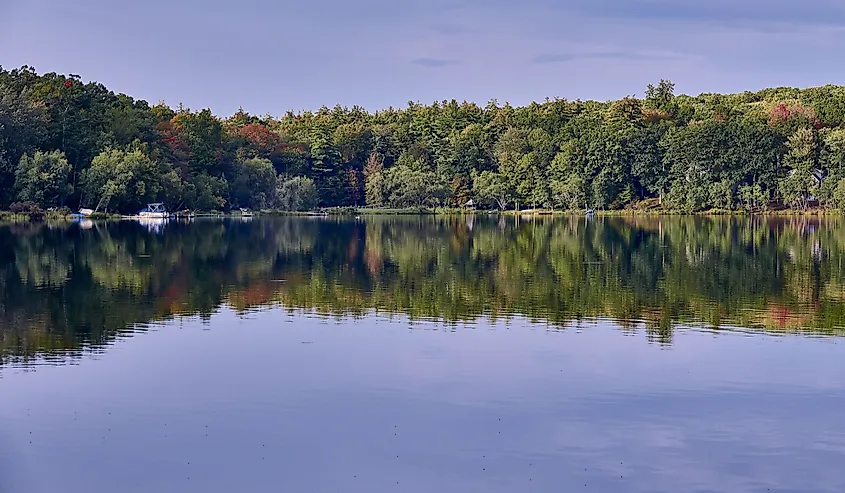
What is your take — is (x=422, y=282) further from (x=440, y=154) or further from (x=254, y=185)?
(x=440, y=154)

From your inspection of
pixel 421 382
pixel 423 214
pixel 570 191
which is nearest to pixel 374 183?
pixel 423 214

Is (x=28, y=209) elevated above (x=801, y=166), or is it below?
below

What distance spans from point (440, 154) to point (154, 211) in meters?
35.4

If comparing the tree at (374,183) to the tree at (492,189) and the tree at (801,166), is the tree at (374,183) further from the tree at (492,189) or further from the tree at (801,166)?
the tree at (801,166)

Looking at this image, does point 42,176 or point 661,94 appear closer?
point 42,176

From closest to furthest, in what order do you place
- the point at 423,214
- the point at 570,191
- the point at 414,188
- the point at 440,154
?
the point at 570,191, the point at 423,214, the point at 414,188, the point at 440,154

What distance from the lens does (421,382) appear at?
500 inches

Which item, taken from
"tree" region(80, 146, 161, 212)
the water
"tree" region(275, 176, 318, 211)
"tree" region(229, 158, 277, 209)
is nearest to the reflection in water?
the water

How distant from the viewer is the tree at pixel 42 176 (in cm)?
6512

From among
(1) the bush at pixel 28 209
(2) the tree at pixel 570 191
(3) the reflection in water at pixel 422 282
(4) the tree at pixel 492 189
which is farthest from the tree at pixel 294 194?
(3) the reflection in water at pixel 422 282

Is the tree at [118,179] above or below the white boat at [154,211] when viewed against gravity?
above

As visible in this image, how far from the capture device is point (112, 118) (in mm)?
75750

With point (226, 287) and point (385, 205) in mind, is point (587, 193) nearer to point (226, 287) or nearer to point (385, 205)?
point (385, 205)

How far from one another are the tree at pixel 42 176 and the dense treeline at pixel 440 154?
13 centimetres
